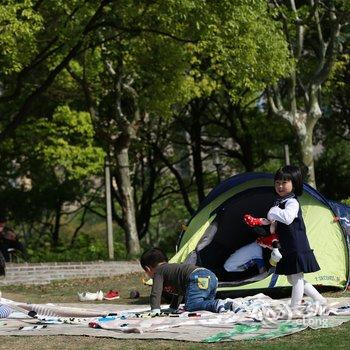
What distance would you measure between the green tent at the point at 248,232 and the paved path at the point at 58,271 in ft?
17.7

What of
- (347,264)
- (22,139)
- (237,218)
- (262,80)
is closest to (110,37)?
(262,80)

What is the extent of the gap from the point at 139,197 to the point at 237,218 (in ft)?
71.4

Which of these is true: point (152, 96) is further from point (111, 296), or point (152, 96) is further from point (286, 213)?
point (286, 213)

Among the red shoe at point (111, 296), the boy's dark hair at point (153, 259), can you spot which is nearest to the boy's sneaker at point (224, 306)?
the boy's dark hair at point (153, 259)

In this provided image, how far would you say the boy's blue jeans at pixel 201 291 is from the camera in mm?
8406

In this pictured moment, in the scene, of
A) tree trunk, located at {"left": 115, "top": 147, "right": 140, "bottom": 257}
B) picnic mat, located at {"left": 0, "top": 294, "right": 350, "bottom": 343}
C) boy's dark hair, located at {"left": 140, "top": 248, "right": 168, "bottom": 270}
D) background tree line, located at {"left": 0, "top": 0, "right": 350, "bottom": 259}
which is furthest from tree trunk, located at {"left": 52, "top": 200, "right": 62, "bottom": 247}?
boy's dark hair, located at {"left": 140, "top": 248, "right": 168, "bottom": 270}

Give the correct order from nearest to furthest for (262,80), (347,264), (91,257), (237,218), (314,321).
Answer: (314,321) → (347,264) → (237,218) → (262,80) → (91,257)

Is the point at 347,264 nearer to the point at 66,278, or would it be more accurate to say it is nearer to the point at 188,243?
the point at 188,243

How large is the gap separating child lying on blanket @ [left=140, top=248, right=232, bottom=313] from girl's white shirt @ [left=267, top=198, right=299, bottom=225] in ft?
2.90

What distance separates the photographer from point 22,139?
947 inches

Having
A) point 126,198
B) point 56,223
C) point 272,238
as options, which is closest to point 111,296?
point 272,238

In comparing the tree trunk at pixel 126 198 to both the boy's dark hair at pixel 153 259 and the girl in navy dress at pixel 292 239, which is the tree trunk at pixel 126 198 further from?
the girl in navy dress at pixel 292 239

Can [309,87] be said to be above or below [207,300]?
above

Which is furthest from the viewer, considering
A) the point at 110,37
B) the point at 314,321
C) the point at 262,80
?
the point at 110,37
